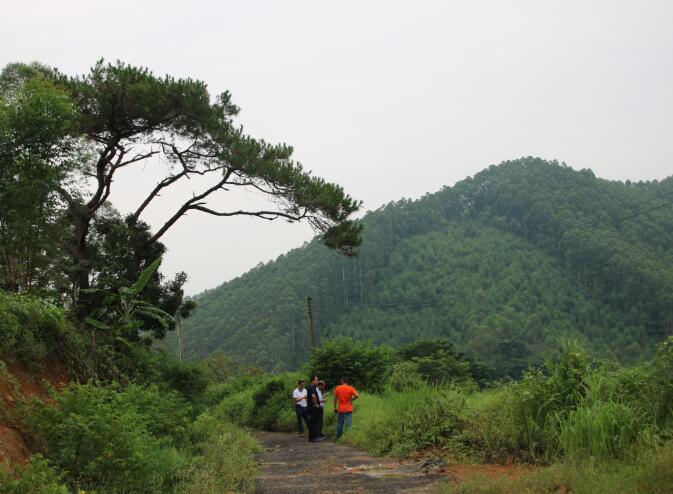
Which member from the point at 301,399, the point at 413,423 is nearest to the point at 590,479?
the point at 413,423

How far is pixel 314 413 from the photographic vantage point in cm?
1612

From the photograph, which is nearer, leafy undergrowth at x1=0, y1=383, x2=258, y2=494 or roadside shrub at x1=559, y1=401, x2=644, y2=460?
leafy undergrowth at x1=0, y1=383, x2=258, y2=494

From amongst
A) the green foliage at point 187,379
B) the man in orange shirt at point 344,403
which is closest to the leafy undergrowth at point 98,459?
the man in orange shirt at point 344,403

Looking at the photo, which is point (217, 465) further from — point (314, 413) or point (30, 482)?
point (314, 413)

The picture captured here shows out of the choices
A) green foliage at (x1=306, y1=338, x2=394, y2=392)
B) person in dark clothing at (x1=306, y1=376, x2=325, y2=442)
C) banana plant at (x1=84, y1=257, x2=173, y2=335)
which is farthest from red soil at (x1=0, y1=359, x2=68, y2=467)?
green foliage at (x1=306, y1=338, x2=394, y2=392)

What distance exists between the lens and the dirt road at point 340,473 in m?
8.53

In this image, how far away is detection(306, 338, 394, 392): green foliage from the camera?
20688 millimetres

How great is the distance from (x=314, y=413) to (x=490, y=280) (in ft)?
241

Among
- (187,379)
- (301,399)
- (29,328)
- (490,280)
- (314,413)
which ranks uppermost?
(490,280)

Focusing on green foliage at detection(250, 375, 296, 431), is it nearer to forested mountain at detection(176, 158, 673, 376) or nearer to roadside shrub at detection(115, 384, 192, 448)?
roadside shrub at detection(115, 384, 192, 448)

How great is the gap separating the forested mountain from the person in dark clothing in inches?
1536

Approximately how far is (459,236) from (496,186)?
37.9 ft

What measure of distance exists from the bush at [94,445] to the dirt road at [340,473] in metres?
1.73

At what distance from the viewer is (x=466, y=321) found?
7694 cm
